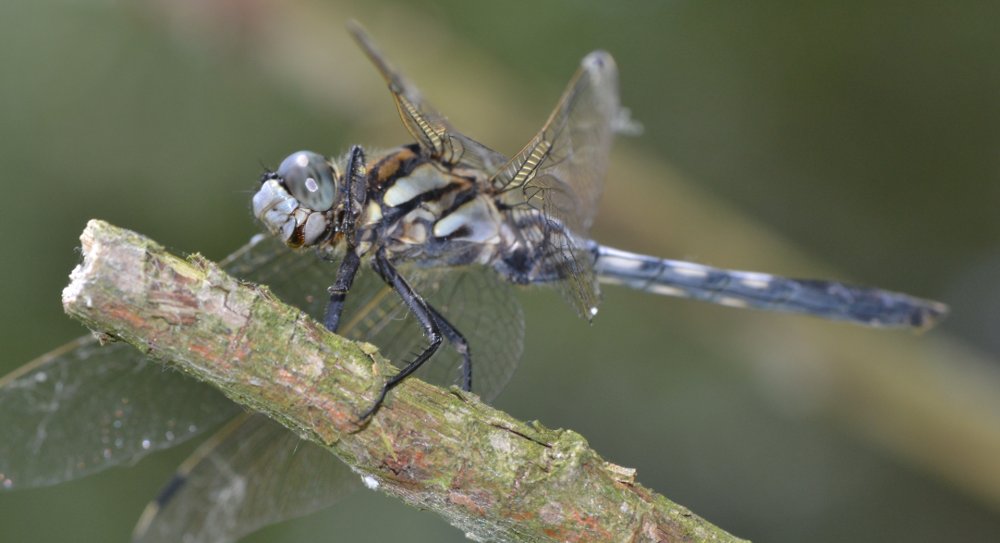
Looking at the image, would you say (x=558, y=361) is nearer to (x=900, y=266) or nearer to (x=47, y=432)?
(x=900, y=266)

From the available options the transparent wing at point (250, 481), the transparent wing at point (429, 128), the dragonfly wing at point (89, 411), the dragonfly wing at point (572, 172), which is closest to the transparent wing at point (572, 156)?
the dragonfly wing at point (572, 172)

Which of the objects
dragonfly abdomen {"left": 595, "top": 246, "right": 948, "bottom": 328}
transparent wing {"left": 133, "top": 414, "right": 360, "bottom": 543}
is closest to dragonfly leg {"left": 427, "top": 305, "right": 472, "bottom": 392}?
transparent wing {"left": 133, "top": 414, "right": 360, "bottom": 543}

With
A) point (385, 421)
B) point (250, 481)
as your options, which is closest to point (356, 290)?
point (250, 481)

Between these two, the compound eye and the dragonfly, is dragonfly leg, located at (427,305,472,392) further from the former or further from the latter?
the compound eye

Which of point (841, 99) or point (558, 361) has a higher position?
point (841, 99)

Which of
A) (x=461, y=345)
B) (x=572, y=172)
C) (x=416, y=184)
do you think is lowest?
(x=461, y=345)

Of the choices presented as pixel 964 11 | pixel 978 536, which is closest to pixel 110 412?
pixel 978 536

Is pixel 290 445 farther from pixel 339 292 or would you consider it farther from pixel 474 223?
pixel 474 223
